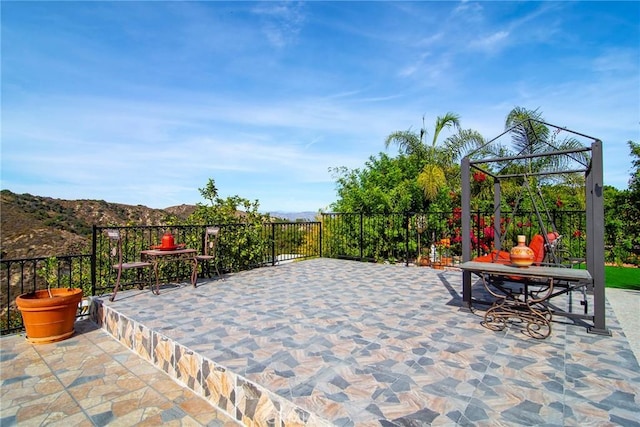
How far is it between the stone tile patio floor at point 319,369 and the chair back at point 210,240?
1673 millimetres

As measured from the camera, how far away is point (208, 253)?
629 cm

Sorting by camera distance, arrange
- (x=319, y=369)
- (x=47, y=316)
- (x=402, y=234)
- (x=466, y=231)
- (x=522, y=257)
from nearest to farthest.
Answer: (x=319, y=369)
(x=522, y=257)
(x=47, y=316)
(x=466, y=231)
(x=402, y=234)

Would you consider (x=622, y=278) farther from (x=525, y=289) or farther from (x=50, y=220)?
(x=50, y=220)

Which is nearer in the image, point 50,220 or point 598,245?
point 598,245

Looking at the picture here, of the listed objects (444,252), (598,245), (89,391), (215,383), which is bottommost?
(89,391)

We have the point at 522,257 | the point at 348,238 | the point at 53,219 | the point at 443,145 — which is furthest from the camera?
the point at 53,219

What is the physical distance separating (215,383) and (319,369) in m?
0.79

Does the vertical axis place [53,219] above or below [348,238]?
above

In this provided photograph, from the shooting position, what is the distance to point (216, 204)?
7.03 m

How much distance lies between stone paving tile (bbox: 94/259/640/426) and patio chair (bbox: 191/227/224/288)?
0.88 m

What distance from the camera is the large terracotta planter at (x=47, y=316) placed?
366 cm

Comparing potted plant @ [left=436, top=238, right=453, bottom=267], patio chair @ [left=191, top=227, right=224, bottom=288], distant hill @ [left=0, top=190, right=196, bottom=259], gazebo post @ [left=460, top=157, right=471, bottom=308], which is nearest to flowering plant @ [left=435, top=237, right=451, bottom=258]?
potted plant @ [left=436, top=238, right=453, bottom=267]

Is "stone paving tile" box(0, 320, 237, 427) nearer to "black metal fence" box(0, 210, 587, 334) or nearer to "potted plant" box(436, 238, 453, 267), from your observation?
"black metal fence" box(0, 210, 587, 334)

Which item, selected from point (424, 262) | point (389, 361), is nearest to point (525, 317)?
point (389, 361)
